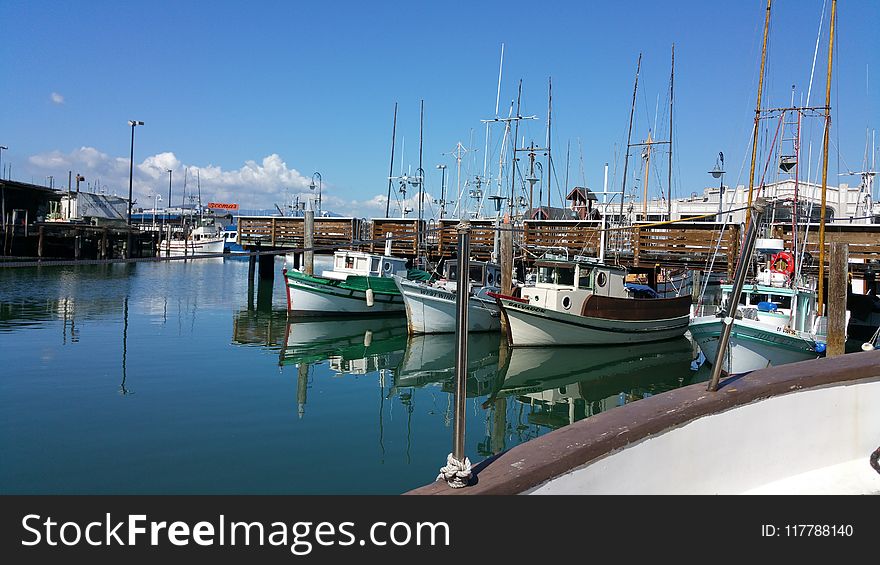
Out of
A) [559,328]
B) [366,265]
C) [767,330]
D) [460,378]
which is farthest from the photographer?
[366,265]

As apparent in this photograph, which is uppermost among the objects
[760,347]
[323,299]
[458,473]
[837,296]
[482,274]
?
[837,296]

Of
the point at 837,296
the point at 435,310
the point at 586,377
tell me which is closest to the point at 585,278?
the point at 586,377

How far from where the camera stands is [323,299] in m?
27.0

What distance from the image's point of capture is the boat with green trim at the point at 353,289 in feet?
88.1

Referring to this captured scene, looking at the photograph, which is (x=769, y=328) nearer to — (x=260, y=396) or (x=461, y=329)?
(x=260, y=396)

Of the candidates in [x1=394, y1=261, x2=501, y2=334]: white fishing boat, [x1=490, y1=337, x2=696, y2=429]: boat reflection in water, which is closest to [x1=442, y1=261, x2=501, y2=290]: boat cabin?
[x1=394, y1=261, x2=501, y2=334]: white fishing boat

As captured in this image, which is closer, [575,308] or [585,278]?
[575,308]

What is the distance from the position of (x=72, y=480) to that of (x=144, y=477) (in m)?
0.87

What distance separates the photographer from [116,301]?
2906 cm

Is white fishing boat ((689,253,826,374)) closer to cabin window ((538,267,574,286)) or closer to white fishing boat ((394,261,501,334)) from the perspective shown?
cabin window ((538,267,574,286))

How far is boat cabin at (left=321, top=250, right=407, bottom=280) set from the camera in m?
28.4

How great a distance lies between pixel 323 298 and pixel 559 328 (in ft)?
34.5

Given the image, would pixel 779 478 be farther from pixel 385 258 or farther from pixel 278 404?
pixel 385 258
